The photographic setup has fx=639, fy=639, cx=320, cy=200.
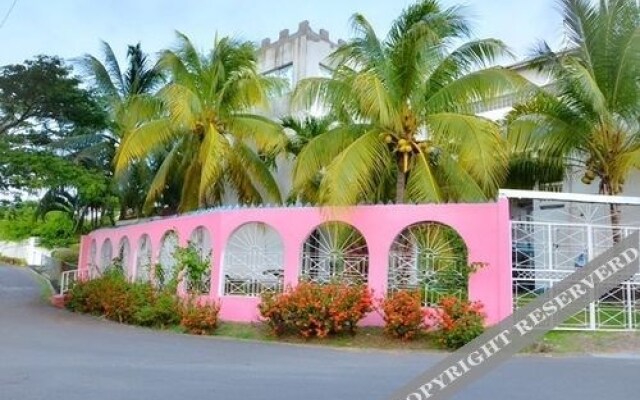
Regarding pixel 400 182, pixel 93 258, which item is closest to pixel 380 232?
pixel 400 182

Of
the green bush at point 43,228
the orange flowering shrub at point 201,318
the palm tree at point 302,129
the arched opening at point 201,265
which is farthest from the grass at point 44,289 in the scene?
the orange flowering shrub at point 201,318

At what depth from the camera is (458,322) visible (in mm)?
10945

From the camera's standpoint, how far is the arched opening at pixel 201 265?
14.1 meters

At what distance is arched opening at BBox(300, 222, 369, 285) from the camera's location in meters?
12.9

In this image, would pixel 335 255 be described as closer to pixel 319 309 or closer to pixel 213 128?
pixel 319 309

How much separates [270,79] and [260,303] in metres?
8.39

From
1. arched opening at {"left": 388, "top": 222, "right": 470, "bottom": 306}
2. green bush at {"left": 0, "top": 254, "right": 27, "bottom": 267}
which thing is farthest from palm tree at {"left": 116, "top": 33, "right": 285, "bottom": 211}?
green bush at {"left": 0, "top": 254, "right": 27, "bottom": 267}

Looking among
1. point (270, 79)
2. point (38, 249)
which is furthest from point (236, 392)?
point (38, 249)

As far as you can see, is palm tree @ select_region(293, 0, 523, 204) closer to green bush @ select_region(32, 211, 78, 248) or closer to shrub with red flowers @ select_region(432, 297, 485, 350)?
shrub with red flowers @ select_region(432, 297, 485, 350)

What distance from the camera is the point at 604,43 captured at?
13867mm

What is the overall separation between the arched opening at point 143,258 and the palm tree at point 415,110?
4.87 metres

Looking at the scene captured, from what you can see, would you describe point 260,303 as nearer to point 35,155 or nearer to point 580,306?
point 580,306

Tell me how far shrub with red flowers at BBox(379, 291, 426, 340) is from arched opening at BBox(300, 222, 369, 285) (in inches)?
55.6

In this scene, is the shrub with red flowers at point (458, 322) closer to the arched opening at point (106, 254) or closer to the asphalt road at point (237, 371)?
the asphalt road at point (237, 371)
